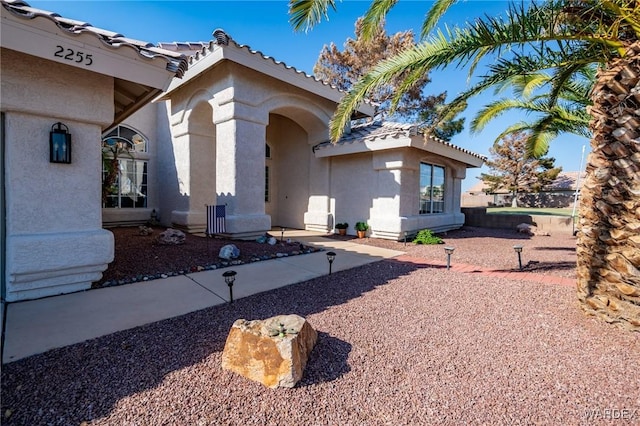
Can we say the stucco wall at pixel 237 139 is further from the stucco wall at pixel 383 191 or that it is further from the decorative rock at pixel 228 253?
the decorative rock at pixel 228 253

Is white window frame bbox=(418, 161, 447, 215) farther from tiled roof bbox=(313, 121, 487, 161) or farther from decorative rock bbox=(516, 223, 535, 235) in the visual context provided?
decorative rock bbox=(516, 223, 535, 235)

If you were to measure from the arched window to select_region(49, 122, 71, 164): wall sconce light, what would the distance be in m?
7.78

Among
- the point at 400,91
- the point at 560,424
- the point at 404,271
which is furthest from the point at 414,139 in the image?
the point at 560,424

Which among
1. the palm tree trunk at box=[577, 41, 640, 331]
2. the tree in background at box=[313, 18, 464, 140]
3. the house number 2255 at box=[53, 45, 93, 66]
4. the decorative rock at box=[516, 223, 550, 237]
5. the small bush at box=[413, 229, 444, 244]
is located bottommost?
the small bush at box=[413, 229, 444, 244]

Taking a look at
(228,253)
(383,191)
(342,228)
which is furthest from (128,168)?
(383,191)

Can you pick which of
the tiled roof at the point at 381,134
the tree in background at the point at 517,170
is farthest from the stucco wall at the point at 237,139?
the tree in background at the point at 517,170

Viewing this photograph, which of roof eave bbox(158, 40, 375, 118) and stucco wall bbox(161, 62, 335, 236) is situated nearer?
roof eave bbox(158, 40, 375, 118)

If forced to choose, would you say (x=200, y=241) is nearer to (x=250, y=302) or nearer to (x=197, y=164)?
(x=197, y=164)

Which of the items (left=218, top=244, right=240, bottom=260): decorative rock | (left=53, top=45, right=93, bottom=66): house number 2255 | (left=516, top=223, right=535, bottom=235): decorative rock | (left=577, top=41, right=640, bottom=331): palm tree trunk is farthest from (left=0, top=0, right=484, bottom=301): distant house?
(left=577, top=41, right=640, bottom=331): palm tree trunk

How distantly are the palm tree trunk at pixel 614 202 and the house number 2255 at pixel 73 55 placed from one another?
7343mm

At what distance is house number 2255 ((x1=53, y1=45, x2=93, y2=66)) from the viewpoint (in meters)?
4.07

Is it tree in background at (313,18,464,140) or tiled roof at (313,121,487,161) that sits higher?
tree in background at (313,18,464,140)

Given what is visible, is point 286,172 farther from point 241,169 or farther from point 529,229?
point 529,229

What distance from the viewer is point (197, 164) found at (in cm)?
1120
